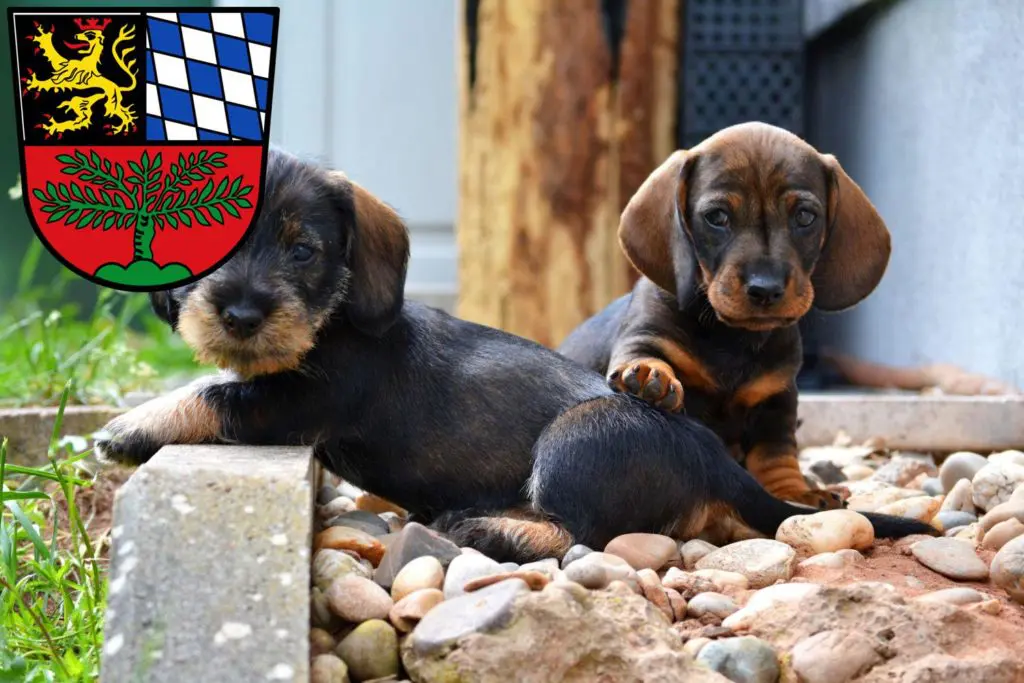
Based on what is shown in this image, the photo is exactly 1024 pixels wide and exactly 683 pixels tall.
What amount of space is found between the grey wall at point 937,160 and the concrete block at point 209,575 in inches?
173

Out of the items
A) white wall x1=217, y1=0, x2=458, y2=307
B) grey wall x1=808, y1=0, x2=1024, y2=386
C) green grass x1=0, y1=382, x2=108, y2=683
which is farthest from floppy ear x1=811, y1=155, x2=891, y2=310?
white wall x1=217, y1=0, x2=458, y2=307

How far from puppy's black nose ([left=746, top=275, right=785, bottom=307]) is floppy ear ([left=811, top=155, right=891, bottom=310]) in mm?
479

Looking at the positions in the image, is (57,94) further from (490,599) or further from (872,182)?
(872,182)

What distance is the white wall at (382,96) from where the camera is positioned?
11.2 metres

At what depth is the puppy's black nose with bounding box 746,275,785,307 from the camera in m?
4.16

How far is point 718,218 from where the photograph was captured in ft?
14.5

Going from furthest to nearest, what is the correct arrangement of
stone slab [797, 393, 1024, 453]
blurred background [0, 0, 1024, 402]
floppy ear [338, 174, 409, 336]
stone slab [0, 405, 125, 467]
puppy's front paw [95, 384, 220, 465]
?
blurred background [0, 0, 1024, 402] < stone slab [797, 393, 1024, 453] < stone slab [0, 405, 125, 467] < floppy ear [338, 174, 409, 336] < puppy's front paw [95, 384, 220, 465]

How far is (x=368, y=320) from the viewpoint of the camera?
12.7 ft

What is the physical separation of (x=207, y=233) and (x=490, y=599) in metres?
1.47

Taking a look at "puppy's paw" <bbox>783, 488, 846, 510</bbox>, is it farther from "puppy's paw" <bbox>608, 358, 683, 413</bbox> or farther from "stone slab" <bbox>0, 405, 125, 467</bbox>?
"stone slab" <bbox>0, 405, 125, 467</bbox>

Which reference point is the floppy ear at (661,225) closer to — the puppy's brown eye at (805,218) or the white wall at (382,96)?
the puppy's brown eye at (805,218)

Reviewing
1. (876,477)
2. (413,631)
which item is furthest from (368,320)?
(876,477)

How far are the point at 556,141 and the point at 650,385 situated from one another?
4029 mm

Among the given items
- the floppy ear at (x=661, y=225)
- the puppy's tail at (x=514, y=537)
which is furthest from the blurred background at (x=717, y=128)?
the puppy's tail at (x=514, y=537)
